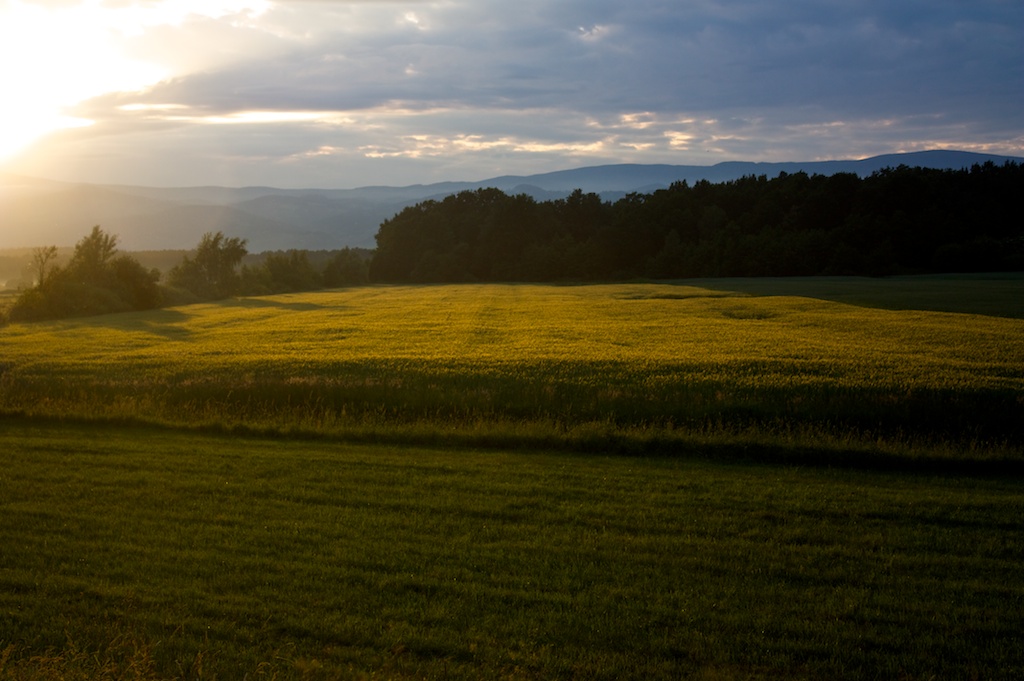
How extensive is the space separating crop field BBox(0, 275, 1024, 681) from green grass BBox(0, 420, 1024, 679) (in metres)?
0.04

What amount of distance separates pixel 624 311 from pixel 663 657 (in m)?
37.2

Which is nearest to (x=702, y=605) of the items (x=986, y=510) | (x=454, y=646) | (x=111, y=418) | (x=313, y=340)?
(x=454, y=646)

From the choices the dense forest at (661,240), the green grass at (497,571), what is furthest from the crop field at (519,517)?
the dense forest at (661,240)

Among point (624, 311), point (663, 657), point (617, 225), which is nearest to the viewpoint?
point (663, 657)

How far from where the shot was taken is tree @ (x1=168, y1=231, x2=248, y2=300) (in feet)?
260

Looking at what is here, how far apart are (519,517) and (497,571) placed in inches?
74.2

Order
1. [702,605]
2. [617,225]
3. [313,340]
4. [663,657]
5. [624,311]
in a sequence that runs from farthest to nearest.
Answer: [617,225] < [624,311] < [313,340] < [702,605] < [663,657]

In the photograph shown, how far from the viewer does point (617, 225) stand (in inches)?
4026

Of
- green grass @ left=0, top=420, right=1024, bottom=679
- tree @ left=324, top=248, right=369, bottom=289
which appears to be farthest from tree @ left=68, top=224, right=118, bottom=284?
green grass @ left=0, top=420, right=1024, bottom=679

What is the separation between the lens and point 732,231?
9300cm

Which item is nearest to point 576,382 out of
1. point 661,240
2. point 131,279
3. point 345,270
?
point 131,279

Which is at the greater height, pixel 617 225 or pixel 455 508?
pixel 617 225

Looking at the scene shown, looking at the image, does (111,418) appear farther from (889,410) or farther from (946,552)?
(889,410)

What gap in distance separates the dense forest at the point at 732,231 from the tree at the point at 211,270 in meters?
29.0
